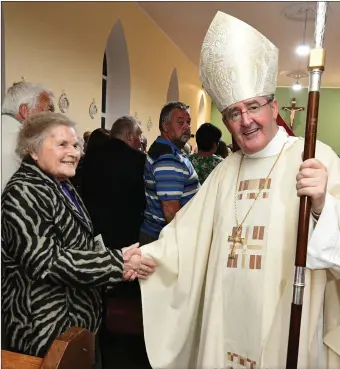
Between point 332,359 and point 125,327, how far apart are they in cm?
164

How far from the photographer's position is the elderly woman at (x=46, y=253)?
1482 millimetres

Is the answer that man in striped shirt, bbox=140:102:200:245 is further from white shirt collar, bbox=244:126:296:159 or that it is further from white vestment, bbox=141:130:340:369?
white shirt collar, bbox=244:126:296:159

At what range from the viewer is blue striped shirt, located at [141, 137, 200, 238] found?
2557mm

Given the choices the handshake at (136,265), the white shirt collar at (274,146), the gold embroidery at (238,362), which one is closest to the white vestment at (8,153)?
the handshake at (136,265)

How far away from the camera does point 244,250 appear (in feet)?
5.23

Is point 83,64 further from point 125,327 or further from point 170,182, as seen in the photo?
point 125,327

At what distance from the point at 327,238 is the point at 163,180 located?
1.38 metres

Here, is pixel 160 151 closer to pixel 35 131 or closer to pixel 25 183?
pixel 35 131

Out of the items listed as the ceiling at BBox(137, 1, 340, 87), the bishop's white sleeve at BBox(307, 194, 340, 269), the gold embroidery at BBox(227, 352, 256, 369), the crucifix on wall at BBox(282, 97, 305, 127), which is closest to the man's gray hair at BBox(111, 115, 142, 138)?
the gold embroidery at BBox(227, 352, 256, 369)

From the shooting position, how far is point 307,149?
1199 millimetres

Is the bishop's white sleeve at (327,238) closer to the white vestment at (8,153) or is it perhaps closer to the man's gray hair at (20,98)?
the white vestment at (8,153)

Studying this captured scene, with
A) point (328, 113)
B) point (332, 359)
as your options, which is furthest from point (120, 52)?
point (328, 113)

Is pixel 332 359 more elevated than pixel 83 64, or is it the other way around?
pixel 83 64

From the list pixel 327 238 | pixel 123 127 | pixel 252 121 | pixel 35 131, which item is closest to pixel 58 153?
pixel 35 131
